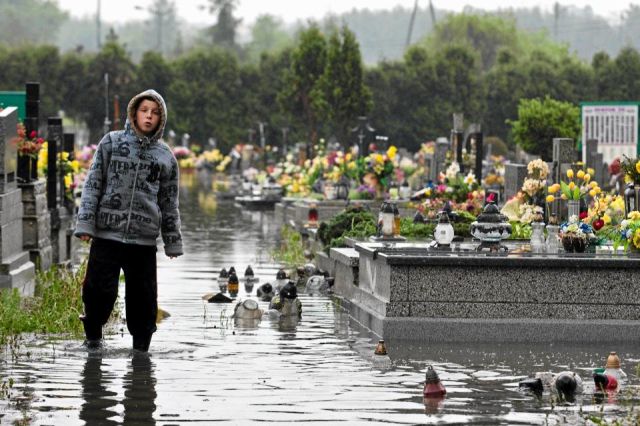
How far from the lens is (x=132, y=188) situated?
1338cm

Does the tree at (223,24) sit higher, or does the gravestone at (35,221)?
the tree at (223,24)

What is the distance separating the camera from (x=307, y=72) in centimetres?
6706

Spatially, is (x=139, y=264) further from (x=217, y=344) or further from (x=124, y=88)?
(x=124, y=88)

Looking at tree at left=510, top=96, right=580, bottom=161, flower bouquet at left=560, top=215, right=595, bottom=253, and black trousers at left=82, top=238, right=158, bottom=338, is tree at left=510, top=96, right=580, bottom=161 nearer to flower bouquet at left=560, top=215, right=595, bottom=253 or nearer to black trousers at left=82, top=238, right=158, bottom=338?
flower bouquet at left=560, top=215, right=595, bottom=253

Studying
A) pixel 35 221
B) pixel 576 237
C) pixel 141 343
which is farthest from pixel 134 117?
pixel 35 221

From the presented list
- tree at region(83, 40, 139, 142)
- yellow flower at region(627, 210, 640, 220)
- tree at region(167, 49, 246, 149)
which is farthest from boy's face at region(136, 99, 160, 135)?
tree at region(167, 49, 246, 149)

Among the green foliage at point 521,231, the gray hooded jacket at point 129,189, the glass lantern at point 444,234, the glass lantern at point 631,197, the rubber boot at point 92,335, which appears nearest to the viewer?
the gray hooded jacket at point 129,189

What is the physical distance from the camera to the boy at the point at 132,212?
1334 cm

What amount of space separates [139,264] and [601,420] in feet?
13.9

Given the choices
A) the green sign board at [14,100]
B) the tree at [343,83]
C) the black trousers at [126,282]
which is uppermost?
the tree at [343,83]

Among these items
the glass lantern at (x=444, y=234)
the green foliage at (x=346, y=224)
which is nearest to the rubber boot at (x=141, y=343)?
the glass lantern at (x=444, y=234)

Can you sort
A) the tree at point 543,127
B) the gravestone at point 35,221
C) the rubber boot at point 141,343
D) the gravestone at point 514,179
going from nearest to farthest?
the rubber boot at point 141,343 < the gravestone at point 35,221 < the gravestone at point 514,179 < the tree at point 543,127

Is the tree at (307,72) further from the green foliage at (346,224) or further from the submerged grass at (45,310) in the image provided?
the submerged grass at (45,310)

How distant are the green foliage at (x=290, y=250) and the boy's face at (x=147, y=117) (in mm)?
10725
